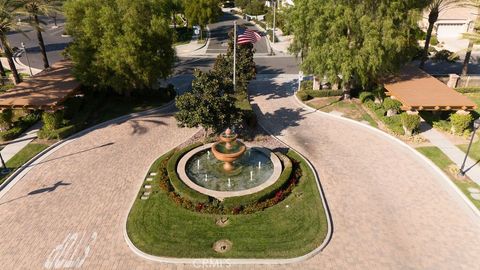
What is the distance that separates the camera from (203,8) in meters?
59.9

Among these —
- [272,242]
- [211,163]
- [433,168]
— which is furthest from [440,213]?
[211,163]

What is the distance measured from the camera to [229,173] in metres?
25.8

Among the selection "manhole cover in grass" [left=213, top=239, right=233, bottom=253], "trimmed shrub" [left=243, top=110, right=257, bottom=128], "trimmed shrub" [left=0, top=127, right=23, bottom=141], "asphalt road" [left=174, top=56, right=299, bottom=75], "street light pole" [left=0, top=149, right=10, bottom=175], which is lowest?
"manhole cover in grass" [left=213, top=239, right=233, bottom=253]

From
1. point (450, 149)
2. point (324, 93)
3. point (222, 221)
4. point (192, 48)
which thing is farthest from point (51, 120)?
point (450, 149)

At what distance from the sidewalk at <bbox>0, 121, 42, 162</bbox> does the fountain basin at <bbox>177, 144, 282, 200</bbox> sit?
47.7 ft

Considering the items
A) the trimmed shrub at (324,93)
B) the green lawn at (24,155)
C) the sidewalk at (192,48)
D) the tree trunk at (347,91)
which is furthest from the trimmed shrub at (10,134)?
the tree trunk at (347,91)

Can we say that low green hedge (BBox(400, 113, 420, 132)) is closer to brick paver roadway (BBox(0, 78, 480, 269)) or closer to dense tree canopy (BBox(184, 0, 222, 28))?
brick paver roadway (BBox(0, 78, 480, 269))

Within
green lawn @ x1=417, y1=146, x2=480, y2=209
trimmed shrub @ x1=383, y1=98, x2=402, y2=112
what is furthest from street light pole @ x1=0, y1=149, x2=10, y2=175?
trimmed shrub @ x1=383, y1=98, x2=402, y2=112

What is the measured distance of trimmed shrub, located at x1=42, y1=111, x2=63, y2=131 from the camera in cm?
3095

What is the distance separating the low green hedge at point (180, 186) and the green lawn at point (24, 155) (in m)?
11.8

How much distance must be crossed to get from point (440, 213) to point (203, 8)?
50186 millimetres

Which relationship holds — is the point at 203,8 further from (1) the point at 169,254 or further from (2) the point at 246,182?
(1) the point at 169,254

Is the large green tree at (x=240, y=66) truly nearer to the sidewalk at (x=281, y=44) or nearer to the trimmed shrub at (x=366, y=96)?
the trimmed shrub at (x=366, y=96)

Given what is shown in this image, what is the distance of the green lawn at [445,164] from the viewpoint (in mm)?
23742
